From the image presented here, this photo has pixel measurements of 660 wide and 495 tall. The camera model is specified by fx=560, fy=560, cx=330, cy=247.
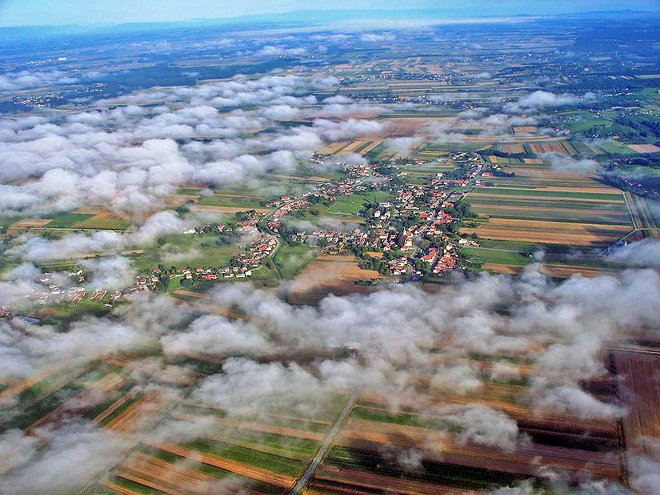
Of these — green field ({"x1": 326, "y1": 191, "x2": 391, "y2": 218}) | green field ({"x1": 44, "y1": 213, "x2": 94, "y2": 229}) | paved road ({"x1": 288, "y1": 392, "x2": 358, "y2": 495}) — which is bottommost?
paved road ({"x1": 288, "y1": 392, "x2": 358, "y2": 495})

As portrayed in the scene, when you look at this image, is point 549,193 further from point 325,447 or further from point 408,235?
point 325,447

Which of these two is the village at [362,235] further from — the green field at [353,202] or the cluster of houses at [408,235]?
the green field at [353,202]

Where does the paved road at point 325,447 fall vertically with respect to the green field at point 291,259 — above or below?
below

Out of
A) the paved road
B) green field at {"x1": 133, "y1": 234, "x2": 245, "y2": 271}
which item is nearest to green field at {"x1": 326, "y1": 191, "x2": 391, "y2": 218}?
green field at {"x1": 133, "y1": 234, "x2": 245, "y2": 271}

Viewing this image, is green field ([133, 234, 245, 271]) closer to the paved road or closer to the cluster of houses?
the cluster of houses

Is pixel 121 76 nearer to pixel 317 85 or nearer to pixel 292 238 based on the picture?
pixel 317 85

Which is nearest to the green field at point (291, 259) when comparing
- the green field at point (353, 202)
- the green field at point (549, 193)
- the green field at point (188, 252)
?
the green field at point (188, 252)

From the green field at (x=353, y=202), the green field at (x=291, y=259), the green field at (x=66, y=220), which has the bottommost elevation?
the green field at (x=291, y=259)

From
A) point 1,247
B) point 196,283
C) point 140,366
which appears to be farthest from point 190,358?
point 1,247
